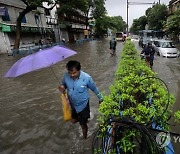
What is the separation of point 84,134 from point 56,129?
111 cm

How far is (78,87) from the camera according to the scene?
4.30 meters

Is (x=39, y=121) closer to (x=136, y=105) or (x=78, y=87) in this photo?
(x=78, y=87)

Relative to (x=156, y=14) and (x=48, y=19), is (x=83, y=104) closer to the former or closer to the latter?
(x=48, y=19)

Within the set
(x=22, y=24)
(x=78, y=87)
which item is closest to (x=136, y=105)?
(x=78, y=87)

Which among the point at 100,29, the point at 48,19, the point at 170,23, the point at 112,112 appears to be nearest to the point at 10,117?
the point at 112,112

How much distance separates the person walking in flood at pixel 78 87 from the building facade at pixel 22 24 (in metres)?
25.7

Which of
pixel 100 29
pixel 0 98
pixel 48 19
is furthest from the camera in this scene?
pixel 100 29

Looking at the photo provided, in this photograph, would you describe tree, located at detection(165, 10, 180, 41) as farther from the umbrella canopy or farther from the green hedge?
the umbrella canopy

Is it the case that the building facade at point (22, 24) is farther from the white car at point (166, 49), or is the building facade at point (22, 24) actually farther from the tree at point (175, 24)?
the tree at point (175, 24)

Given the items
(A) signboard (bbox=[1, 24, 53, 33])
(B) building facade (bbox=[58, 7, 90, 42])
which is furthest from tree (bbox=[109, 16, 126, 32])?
(A) signboard (bbox=[1, 24, 53, 33])

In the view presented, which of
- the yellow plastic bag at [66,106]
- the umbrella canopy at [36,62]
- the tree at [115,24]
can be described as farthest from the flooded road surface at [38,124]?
the tree at [115,24]

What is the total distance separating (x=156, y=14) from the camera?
171ft

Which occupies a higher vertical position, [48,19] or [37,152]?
[48,19]

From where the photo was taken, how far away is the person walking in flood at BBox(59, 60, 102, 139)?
4.14 metres
